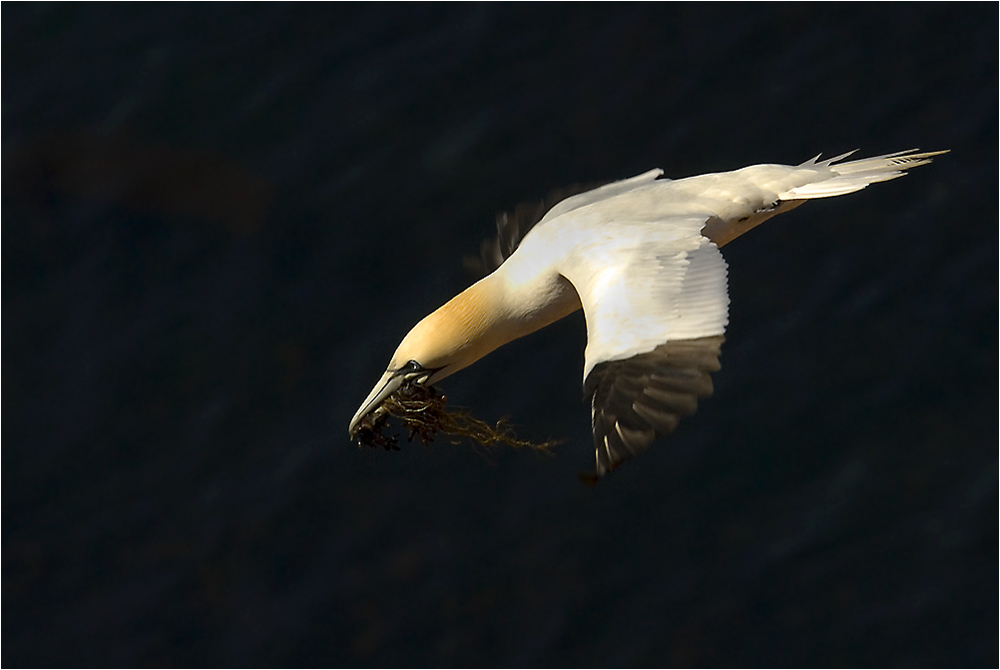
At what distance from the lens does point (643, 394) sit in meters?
7.27

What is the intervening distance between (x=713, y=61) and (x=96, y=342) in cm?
602

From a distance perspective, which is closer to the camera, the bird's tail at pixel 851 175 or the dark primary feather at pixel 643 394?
the dark primary feather at pixel 643 394

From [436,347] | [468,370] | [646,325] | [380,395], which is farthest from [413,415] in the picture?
[468,370]

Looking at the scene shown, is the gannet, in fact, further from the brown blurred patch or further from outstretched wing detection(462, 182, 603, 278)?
the brown blurred patch

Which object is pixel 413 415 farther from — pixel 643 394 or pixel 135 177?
pixel 135 177

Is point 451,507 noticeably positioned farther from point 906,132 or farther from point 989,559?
point 906,132

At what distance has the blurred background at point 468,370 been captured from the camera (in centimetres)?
1114

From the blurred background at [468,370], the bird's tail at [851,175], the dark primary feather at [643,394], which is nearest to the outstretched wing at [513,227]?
the blurred background at [468,370]

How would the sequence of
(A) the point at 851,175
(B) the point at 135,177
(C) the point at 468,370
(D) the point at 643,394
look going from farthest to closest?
(B) the point at 135,177 < (C) the point at 468,370 < (A) the point at 851,175 < (D) the point at 643,394

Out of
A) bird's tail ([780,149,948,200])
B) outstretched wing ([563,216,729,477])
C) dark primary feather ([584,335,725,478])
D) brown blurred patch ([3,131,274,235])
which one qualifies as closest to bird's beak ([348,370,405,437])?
outstretched wing ([563,216,729,477])

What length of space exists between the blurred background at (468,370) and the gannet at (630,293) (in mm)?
2068

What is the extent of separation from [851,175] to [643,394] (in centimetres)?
307

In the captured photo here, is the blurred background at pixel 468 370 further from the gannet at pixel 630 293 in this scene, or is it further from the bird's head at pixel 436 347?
the bird's head at pixel 436 347

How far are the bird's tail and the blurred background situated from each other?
2173mm
